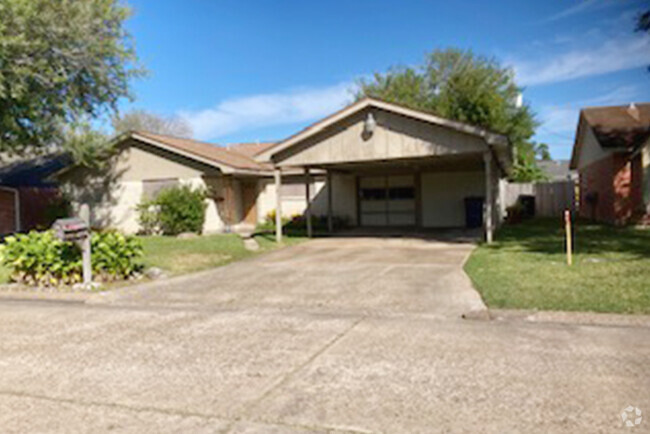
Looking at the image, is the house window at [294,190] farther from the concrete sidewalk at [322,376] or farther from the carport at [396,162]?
the concrete sidewalk at [322,376]

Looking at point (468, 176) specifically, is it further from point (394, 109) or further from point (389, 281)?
point (389, 281)

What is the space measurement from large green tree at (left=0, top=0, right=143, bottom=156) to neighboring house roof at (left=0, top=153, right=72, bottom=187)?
356cm

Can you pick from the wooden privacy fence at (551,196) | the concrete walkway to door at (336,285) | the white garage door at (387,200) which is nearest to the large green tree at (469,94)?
the wooden privacy fence at (551,196)

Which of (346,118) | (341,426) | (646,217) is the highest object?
(346,118)

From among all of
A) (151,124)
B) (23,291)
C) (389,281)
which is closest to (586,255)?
(389,281)

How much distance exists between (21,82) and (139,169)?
5.50 m

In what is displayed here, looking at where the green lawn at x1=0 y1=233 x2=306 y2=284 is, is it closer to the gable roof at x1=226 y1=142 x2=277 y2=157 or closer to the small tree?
the gable roof at x1=226 y1=142 x2=277 y2=157

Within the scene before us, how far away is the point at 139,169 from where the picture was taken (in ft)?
64.9

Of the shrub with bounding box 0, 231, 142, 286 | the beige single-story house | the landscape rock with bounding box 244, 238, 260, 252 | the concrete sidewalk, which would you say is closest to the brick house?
the beige single-story house

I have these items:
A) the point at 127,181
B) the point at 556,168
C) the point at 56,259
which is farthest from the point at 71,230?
the point at 556,168

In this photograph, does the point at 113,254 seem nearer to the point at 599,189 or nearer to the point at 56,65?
the point at 56,65

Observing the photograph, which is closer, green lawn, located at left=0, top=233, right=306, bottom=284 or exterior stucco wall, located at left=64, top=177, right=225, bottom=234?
green lawn, located at left=0, top=233, right=306, bottom=284

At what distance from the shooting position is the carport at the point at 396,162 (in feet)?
42.0

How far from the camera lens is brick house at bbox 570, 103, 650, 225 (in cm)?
1588
